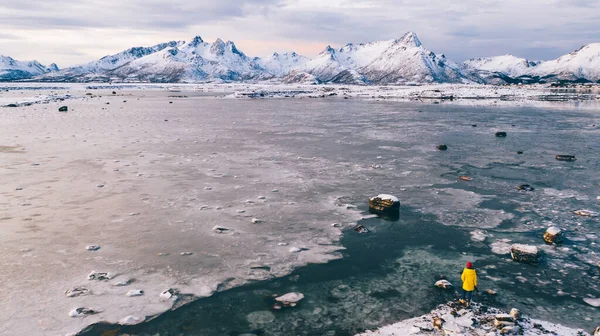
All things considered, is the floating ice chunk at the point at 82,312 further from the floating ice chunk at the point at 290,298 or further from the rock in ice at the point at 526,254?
the rock in ice at the point at 526,254

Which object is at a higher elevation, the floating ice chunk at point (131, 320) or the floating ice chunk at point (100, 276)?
the floating ice chunk at point (100, 276)

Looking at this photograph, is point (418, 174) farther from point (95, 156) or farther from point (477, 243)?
point (95, 156)

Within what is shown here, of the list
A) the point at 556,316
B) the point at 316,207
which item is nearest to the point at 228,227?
the point at 316,207

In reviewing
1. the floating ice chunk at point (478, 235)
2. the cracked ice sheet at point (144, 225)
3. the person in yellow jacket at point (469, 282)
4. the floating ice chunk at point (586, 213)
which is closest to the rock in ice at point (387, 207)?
the cracked ice sheet at point (144, 225)

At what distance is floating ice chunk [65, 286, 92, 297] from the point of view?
10.5 meters

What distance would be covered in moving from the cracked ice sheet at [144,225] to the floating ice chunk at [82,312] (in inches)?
5.4

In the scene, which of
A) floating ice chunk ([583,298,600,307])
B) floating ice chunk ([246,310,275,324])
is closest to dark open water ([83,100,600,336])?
floating ice chunk ([246,310,275,324])

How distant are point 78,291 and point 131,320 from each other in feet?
7.32

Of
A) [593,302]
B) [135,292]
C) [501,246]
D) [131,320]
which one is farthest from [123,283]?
[593,302]

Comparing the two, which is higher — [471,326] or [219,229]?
[219,229]

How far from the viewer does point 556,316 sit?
9.72 meters

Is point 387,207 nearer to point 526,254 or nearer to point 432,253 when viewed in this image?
point 432,253

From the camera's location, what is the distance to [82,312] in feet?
32.0

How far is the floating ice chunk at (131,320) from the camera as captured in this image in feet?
30.9
